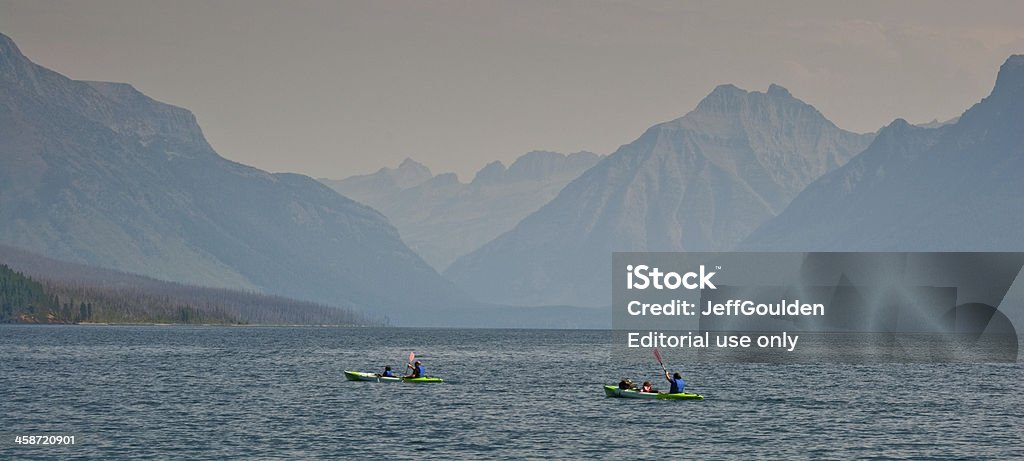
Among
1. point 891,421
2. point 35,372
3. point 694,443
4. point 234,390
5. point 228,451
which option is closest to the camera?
point 228,451

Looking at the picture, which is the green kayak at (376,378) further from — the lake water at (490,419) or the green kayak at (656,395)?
the green kayak at (656,395)

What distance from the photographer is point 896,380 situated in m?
193

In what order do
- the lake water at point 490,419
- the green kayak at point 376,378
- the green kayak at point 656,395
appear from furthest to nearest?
the green kayak at point 376,378, the green kayak at point 656,395, the lake water at point 490,419

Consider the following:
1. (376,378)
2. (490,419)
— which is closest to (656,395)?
(490,419)

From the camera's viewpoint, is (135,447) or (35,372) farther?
(35,372)

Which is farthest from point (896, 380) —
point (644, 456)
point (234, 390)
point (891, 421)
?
point (644, 456)

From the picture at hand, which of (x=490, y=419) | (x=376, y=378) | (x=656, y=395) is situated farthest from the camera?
(x=376, y=378)

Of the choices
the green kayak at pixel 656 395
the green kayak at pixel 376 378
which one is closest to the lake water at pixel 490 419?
the green kayak at pixel 656 395

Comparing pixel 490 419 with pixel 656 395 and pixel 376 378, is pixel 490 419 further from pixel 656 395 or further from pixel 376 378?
pixel 376 378

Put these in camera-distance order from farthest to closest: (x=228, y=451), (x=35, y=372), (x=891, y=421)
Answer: (x=35, y=372) < (x=891, y=421) < (x=228, y=451)

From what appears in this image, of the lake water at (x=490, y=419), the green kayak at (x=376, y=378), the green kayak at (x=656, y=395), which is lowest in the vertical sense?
the lake water at (x=490, y=419)

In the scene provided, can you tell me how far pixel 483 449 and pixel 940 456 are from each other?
32027 mm

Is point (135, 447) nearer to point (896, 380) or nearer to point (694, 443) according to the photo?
point (694, 443)

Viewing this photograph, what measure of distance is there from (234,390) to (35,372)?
39884 millimetres
